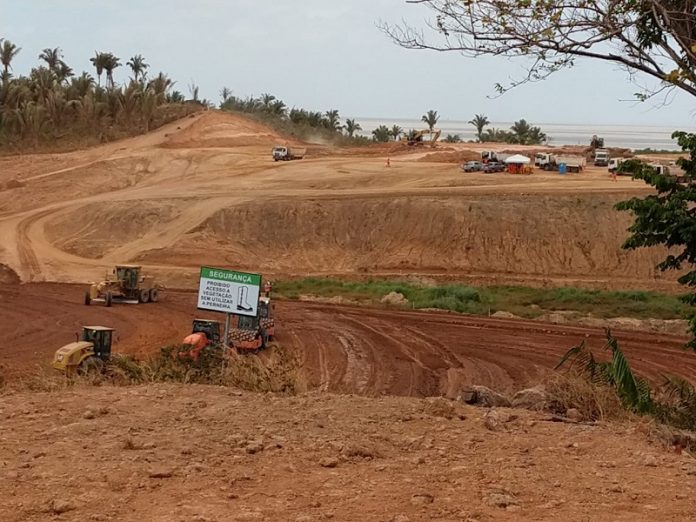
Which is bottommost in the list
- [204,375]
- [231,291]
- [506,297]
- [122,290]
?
[122,290]

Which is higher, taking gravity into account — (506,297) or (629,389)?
(629,389)

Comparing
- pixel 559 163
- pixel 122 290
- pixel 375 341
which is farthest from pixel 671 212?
pixel 559 163

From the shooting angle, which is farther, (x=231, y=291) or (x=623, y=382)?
(x=231, y=291)

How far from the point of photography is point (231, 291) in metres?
11.7

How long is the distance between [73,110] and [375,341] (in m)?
48.7

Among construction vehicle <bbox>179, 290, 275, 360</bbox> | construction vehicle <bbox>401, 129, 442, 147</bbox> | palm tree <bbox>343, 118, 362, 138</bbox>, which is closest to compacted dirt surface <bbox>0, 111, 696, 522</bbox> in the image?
construction vehicle <bbox>179, 290, 275, 360</bbox>

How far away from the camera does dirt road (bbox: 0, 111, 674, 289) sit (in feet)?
130

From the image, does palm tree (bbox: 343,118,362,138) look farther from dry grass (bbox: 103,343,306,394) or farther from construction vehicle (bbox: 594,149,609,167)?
dry grass (bbox: 103,343,306,394)

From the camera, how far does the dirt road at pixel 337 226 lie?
1565 inches

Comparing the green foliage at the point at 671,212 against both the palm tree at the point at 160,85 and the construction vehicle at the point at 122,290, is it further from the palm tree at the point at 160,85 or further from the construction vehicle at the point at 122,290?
the palm tree at the point at 160,85

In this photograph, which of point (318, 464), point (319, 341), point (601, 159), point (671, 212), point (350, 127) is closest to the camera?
point (318, 464)

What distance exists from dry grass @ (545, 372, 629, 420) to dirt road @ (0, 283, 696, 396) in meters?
9.99

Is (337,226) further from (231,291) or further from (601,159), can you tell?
(231,291)

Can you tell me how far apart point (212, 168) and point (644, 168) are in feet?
146
